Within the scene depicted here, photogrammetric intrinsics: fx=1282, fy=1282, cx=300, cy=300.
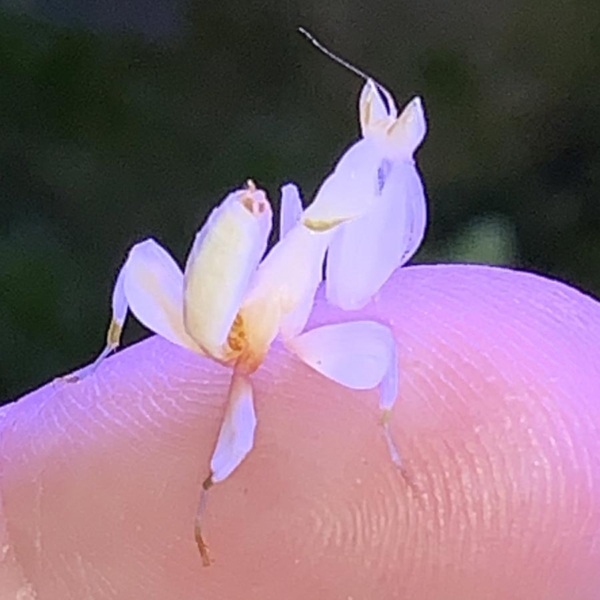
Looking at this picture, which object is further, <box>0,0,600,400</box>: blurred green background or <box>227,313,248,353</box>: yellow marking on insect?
<box>0,0,600,400</box>: blurred green background

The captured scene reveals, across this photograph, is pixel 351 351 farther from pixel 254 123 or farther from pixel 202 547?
pixel 254 123

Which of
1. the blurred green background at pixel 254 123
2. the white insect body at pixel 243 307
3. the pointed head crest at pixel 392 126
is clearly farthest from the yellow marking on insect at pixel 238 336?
the blurred green background at pixel 254 123

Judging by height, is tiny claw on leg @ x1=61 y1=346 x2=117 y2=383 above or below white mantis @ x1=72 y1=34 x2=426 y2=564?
below

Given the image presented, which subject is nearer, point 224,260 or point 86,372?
point 224,260

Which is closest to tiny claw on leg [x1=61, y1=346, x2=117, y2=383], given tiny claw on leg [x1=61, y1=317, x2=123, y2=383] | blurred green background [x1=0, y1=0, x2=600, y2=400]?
tiny claw on leg [x1=61, y1=317, x2=123, y2=383]

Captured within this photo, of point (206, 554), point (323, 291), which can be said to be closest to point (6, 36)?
point (323, 291)

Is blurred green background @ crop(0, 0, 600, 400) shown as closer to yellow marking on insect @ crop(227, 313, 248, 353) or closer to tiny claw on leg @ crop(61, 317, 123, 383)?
tiny claw on leg @ crop(61, 317, 123, 383)

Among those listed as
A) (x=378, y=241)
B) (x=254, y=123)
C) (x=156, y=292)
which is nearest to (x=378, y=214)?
(x=378, y=241)
